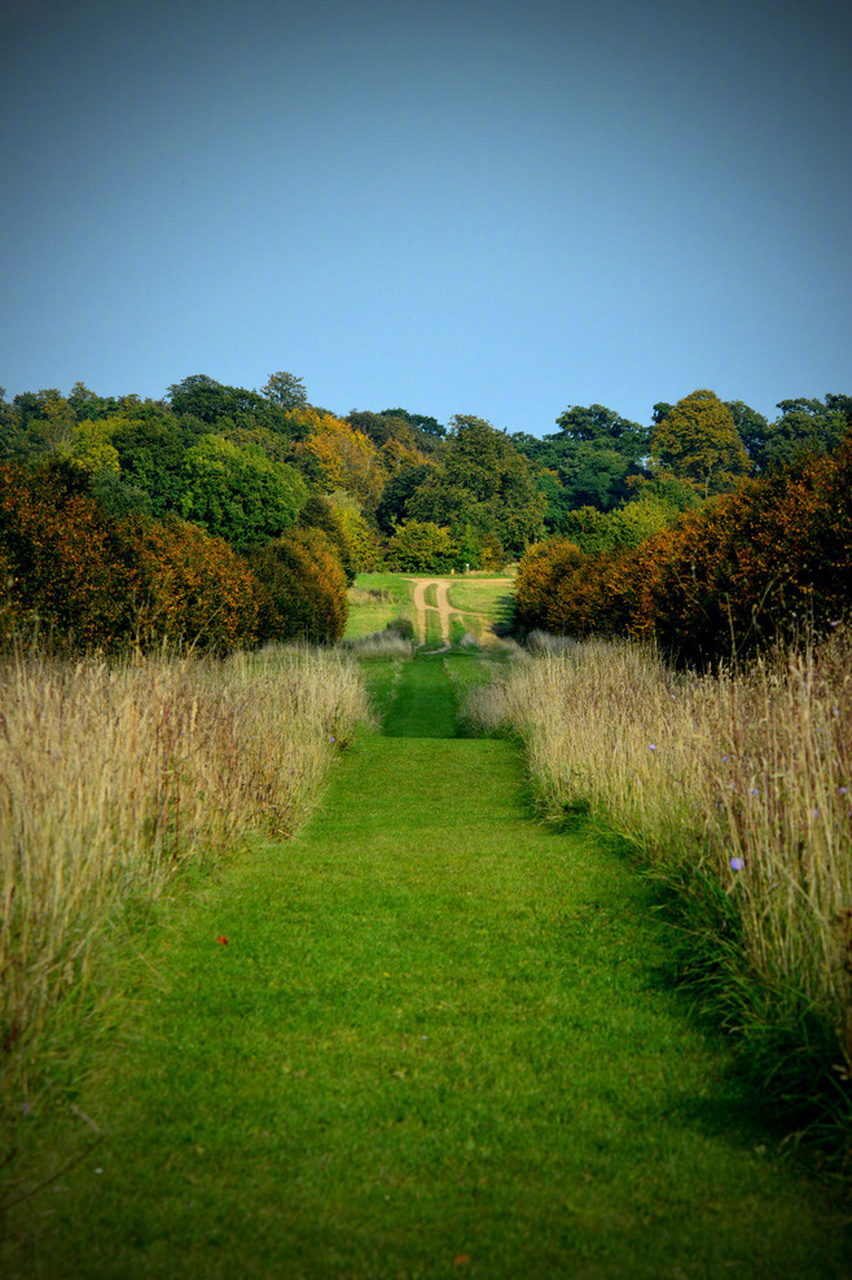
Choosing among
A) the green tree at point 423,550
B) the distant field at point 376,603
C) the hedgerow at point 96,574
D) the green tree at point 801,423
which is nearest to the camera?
the hedgerow at point 96,574

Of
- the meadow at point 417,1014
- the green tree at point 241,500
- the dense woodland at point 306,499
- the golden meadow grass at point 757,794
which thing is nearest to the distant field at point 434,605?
the dense woodland at point 306,499

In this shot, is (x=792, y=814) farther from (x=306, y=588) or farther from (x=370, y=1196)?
(x=306, y=588)

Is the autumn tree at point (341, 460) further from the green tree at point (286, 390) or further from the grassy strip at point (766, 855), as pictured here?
the grassy strip at point (766, 855)

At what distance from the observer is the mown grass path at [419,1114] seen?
2.60 m

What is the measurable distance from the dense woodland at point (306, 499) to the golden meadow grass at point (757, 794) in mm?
4704

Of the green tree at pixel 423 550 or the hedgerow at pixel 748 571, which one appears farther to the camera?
the green tree at pixel 423 550

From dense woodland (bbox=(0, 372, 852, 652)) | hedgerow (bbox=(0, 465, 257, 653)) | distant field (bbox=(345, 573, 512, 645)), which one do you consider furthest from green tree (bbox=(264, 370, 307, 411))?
hedgerow (bbox=(0, 465, 257, 653))

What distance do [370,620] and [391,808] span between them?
1480 inches

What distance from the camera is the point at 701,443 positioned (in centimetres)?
8388

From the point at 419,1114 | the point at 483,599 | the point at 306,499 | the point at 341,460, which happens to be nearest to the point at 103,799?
the point at 419,1114

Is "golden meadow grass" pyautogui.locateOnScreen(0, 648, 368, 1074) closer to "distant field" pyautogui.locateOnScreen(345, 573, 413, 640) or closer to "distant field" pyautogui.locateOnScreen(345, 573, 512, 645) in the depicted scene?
"distant field" pyautogui.locateOnScreen(345, 573, 413, 640)

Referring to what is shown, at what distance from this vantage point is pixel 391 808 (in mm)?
9633

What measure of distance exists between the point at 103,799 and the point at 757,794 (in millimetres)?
3775

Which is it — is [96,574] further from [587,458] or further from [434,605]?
[587,458]
